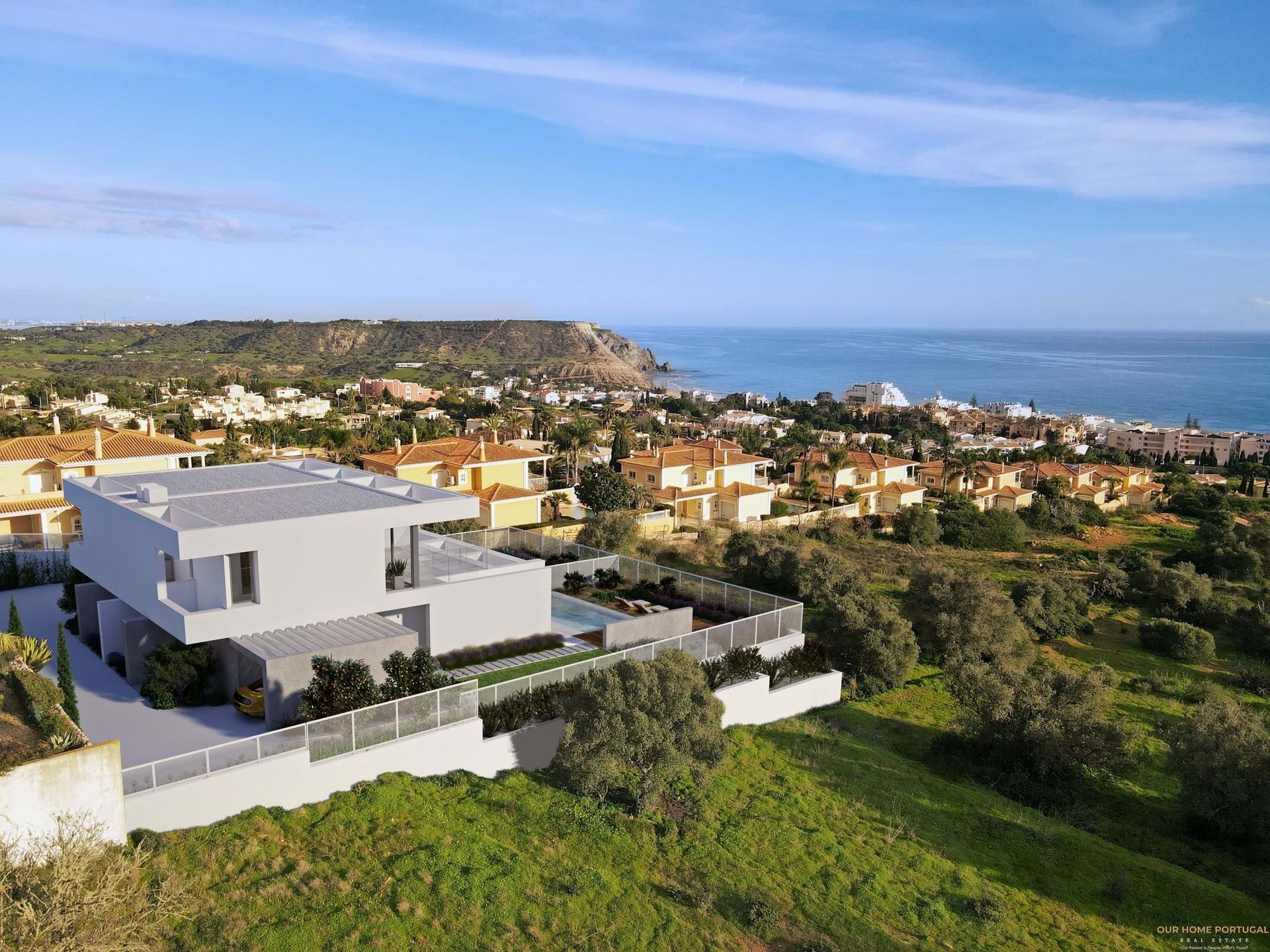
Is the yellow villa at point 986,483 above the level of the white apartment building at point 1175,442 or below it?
above

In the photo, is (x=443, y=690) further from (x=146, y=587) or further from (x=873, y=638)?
(x=873, y=638)

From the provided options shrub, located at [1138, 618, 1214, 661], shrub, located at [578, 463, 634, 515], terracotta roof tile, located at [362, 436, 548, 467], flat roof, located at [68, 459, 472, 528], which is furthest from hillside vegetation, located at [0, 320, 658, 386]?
shrub, located at [1138, 618, 1214, 661]

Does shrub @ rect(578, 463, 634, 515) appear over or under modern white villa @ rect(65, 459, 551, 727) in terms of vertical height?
under

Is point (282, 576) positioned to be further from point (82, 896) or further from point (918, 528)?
point (918, 528)

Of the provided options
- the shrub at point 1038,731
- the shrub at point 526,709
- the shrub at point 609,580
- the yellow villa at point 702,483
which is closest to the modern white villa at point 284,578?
the shrub at point 526,709

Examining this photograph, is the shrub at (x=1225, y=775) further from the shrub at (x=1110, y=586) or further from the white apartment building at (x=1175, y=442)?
the white apartment building at (x=1175, y=442)

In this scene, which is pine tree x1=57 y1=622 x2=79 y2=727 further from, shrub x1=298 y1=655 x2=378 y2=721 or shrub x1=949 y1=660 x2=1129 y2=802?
shrub x1=949 y1=660 x2=1129 y2=802
